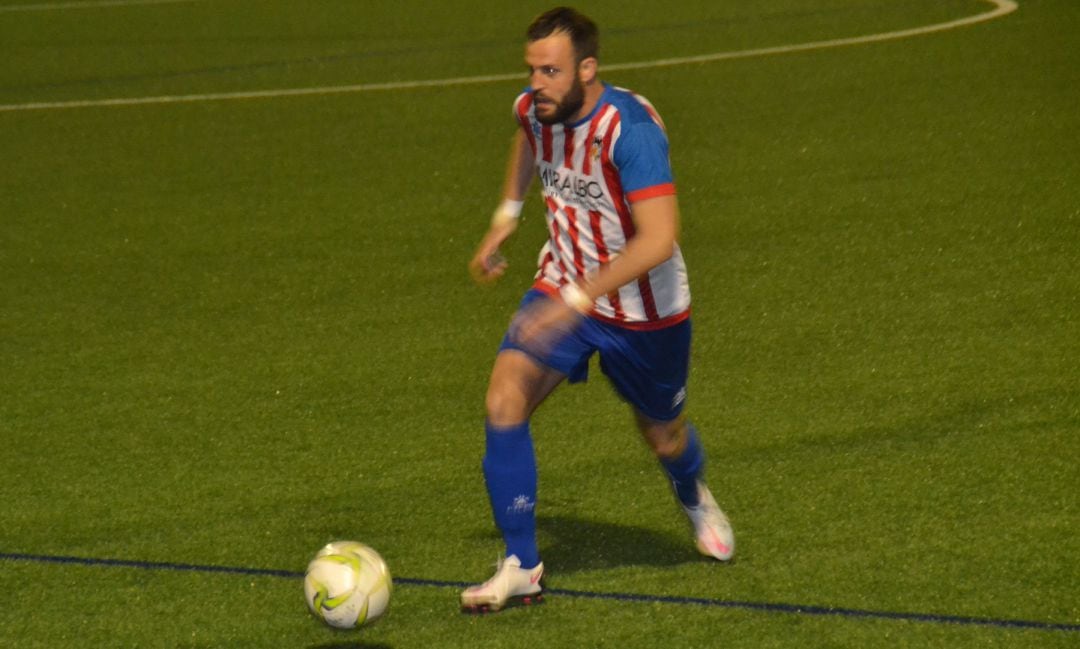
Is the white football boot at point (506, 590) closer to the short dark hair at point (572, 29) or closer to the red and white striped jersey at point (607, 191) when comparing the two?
the red and white striped jersey at point (607, 191)

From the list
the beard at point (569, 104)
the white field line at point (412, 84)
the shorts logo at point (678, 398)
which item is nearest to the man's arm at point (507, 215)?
the beard at point (569, 104)

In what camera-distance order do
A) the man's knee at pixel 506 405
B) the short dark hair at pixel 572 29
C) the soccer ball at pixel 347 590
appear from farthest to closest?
1. the man's knee at pixel 506 405
2. the short dark hair at pixel 572 29
3. the soccer ball at pixel 347 590

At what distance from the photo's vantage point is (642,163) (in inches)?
202

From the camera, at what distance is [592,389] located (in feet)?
25.0

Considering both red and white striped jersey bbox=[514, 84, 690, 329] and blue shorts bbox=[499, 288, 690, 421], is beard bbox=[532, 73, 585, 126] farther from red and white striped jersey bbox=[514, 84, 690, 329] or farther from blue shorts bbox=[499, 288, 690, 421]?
blue shorts bbox=[499, 288, 690, 421]

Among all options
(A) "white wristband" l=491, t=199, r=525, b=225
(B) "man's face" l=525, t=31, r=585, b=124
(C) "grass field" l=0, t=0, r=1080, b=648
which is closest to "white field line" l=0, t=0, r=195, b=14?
(C) "grass field" l=0, t=0, r=1080, b=648

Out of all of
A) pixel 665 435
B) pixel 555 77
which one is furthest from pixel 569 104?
pixel 665 435

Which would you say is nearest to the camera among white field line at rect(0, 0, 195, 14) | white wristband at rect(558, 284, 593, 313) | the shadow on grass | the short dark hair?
white wristband at rect(558, 284, 593, 313)

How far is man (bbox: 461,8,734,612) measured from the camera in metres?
5.15

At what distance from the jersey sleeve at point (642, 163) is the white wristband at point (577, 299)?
32 centimetres

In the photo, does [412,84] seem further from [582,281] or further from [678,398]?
[582,281]

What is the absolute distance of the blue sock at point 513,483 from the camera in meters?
5.36

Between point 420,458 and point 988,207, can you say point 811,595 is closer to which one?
point 420,458

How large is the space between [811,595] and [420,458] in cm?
193
